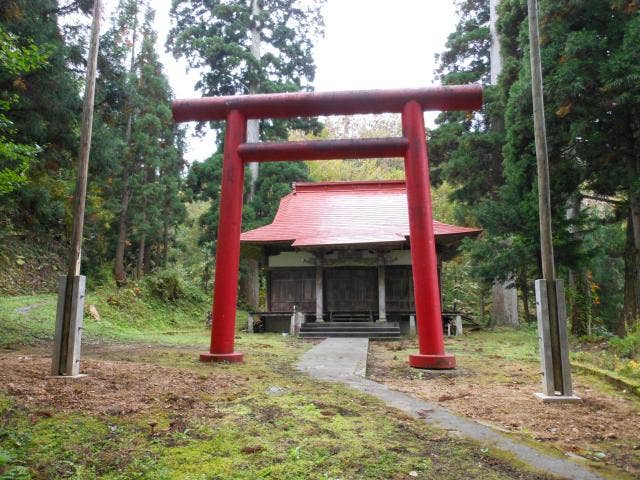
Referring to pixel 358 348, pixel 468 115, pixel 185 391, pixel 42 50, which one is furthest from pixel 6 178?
pixel 468 115

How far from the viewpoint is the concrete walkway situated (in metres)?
2.77

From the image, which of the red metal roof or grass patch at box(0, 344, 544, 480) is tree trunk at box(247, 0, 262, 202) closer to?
the red metal roof

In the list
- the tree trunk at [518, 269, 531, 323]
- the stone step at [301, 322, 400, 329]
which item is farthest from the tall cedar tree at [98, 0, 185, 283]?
the tree trunk at [518, 269, 531, 323]

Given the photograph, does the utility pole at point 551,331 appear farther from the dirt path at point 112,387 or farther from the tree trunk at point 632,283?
the tree trunk at point 632,283

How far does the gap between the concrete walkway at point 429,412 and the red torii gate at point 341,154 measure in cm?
106

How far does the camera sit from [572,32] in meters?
8.99

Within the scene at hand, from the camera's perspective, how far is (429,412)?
3939mm

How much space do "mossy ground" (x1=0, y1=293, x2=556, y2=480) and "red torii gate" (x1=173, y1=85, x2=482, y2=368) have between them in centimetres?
207

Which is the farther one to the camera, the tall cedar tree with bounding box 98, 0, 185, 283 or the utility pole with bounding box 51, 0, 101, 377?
the tall cedar tree with bounding box 98, 0, 185, 283

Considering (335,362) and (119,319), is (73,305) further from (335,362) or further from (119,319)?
(119,319)

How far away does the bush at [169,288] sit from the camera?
1591 cm

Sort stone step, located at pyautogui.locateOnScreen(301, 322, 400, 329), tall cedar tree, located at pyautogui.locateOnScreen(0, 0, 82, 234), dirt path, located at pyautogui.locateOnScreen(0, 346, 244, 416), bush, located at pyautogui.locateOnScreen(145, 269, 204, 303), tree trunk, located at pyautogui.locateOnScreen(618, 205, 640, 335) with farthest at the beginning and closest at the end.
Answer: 1. bush, located at pyautogui.locateOnScreen(145, 269, 204, 303)
2. stone step, located at pyautogui.locateOnScreen(301, 322, 400, 329)
3. tree trunk, located at pyautogui.locateOnScreen(618, 205, 640, 335)
4. tall cedar tree, located at pyautogui.locateOnScreen(0, 0, 82, 234)
5. dirt path, located at pyautogui.locateOnScreen(0, 346, 244, 416)

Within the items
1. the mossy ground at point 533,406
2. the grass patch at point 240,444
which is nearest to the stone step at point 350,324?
the mossy ground at point 533,406

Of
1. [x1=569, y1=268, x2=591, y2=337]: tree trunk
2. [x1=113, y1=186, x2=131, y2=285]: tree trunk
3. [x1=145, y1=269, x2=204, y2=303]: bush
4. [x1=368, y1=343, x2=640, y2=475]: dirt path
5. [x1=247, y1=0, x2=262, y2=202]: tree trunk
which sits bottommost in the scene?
[x1=368, y1=343, x2=640, y2=475]: dirt path
